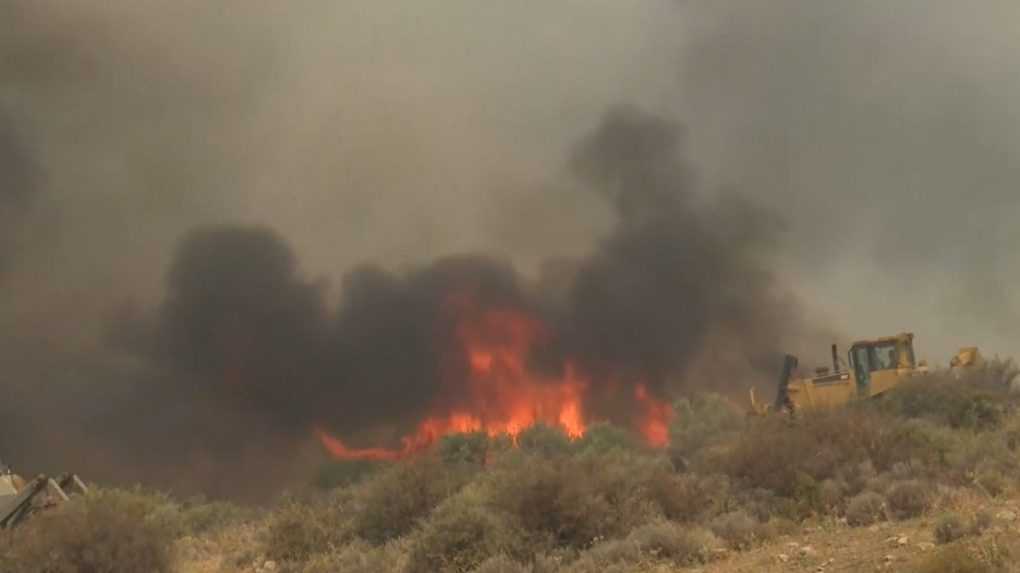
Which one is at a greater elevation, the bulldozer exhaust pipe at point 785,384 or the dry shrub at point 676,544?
the bulldozer exhaust pipe at point 785,384

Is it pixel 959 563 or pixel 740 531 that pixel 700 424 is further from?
pixel 959 563

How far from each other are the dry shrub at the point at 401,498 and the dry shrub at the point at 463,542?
134 inches

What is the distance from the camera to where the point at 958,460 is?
63.7 ft

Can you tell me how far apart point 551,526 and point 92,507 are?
816 centimetres

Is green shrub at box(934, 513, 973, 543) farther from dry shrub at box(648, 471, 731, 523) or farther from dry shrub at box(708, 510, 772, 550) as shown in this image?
dry shrub at box(648, 471, 731, 523)

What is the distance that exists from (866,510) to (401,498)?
885 centimetres

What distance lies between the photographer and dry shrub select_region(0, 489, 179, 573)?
16375 millimetres

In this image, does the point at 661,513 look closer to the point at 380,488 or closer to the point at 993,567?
the point at 380,488

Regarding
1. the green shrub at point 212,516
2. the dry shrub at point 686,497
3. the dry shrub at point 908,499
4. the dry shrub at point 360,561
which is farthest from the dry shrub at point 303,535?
the dry shrub at point 908,499

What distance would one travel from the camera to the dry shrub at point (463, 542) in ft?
50.1

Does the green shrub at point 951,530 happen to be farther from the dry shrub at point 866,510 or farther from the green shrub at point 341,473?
the green shrub at point 341,473

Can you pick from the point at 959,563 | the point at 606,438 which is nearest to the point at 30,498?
the point at 959,563

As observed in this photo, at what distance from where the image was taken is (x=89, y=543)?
1662cm

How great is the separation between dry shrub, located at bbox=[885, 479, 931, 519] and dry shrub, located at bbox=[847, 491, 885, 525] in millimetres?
193
